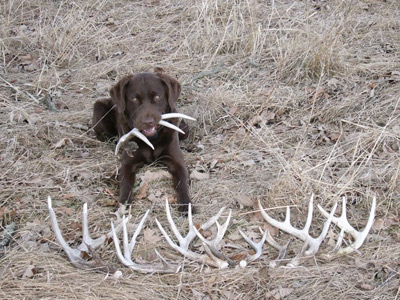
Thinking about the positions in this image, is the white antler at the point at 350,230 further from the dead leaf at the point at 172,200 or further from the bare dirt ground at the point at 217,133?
the dead leaf at the point at 172,200

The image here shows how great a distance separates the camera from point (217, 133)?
5480mm

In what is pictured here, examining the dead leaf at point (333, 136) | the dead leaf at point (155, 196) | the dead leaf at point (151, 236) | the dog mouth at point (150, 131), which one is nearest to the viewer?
the dead leaf at point (151, 236)

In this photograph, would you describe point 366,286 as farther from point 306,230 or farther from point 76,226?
point 76,226

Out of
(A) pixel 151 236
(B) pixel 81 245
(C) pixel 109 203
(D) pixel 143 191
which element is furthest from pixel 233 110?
(B) pixel 81 245

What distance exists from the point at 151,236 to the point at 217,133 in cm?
184

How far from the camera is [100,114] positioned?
5.42 m

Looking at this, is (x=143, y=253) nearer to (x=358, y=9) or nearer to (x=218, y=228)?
(x=218, y=228)

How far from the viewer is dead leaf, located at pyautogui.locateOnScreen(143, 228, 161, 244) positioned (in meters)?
3.84

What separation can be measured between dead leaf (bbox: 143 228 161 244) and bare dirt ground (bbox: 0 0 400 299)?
1 cm

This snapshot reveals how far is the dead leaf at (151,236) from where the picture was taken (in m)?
3.84

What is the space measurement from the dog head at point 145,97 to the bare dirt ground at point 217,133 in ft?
1.51

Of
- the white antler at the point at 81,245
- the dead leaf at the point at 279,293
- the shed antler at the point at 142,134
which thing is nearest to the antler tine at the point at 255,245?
the dead leaf at the point at 279,293

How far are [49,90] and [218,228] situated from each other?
339 cm

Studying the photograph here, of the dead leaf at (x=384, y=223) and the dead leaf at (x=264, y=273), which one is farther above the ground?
the dead leaf at (x=384, y=223)
